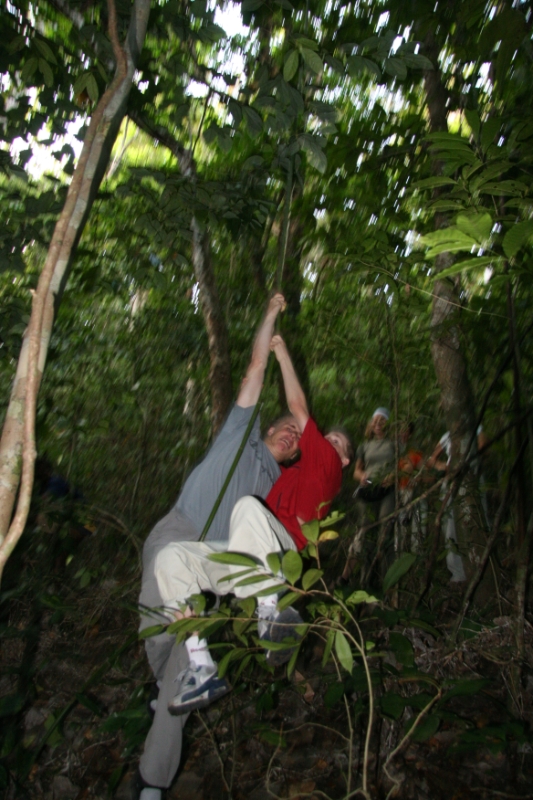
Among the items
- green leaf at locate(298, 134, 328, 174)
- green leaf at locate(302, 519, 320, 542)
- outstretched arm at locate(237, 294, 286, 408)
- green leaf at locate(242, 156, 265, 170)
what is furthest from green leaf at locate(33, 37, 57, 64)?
green leaf at locate(302, 519, 320, 542)

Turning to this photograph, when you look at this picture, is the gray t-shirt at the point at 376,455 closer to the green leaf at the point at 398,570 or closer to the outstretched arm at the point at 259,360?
the outstretched arm at the point at 259,360

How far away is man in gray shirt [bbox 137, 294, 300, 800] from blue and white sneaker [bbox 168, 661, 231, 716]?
9.9 inches

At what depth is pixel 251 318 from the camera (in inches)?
227

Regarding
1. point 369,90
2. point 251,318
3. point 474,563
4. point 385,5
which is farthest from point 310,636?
point 369,90

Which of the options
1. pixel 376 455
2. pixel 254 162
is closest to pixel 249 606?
pixel 254 162

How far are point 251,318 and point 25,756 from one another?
13.9 feet

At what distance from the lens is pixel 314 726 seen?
2961mm

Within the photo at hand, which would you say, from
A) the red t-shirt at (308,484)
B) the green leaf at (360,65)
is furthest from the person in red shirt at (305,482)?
the green leaf at (360,65)

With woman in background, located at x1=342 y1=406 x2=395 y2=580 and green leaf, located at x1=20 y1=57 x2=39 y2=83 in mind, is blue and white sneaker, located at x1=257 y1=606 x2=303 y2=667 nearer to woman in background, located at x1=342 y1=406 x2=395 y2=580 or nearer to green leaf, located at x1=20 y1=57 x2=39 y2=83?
woman in background, located at x1=342 y1=406 x2=395 y2=580

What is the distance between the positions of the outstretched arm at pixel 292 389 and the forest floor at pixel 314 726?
3.18 ft

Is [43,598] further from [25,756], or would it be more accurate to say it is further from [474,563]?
[474,563]

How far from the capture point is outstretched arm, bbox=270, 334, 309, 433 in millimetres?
2666

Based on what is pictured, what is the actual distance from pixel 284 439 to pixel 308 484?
466mm

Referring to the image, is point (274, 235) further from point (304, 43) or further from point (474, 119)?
point (474, 119)
